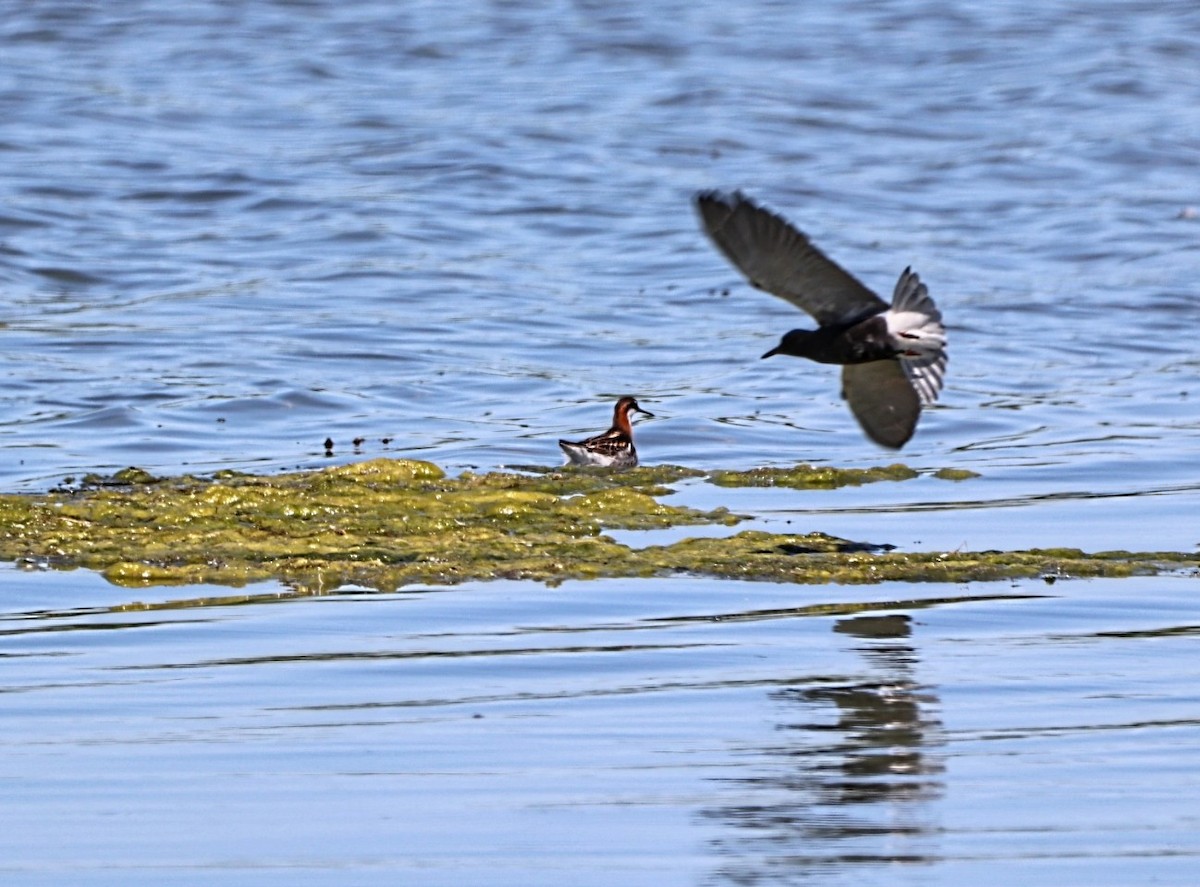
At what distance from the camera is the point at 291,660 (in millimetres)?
7789

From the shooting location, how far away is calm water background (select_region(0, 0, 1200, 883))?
6020 mm

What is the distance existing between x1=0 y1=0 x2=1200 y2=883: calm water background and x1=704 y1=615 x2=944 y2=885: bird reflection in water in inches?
0.7

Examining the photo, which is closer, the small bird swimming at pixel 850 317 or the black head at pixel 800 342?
the small bird swimming at pixel 850 317

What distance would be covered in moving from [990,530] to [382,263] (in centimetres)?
1242

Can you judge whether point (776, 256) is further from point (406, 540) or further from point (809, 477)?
point (809, 477)

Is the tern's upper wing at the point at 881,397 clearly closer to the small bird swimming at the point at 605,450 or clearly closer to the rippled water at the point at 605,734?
the rippled water at the point at 605,734

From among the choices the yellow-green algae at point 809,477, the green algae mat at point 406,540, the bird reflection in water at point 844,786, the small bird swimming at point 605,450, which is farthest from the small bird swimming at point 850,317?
the bird reflection in water at point 844,786

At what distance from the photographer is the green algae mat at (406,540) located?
A: 9289mm

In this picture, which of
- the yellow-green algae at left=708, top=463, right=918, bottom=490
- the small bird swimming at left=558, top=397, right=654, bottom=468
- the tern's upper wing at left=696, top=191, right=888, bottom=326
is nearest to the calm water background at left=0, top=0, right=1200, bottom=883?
the yellow-green algae at left=708, top=463, right=918, bottom=490

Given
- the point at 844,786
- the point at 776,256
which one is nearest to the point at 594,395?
the point at 776,256

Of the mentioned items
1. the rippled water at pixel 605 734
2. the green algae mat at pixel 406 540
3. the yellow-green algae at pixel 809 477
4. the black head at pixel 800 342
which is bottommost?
the yellow-green algae at pixel 809 477

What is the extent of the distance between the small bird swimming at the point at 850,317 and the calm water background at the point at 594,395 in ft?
2.00

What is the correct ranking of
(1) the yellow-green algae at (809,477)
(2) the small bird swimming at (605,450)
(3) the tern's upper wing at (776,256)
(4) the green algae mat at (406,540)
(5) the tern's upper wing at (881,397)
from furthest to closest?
1. (2) the small bird swimming at (605,450)
2. (1) the yellow-green algae at (809,477)
3. (5) the tern's upper wing at (881,397)
4. (3) the tern's upper wing at (776,256)
5. (4) the green algae mat at (406,540)

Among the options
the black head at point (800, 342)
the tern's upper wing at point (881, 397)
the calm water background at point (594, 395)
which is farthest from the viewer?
the tern's upper wing at point (881, 397)
